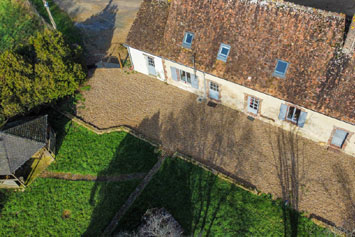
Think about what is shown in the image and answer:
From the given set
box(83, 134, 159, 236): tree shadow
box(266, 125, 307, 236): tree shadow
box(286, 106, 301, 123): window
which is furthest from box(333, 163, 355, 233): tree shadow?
box(83, 134, 159, 236): tree shadow

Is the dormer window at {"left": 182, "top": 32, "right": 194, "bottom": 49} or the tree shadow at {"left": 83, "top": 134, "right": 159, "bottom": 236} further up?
the dormer window at {"left": 182, "top": 32, "right": 194, "bottom": 49}

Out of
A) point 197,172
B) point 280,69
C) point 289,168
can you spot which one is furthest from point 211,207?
point 280,69

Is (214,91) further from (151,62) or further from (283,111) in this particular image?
(151,62)

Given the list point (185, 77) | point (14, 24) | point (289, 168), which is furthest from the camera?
point (14, 24)

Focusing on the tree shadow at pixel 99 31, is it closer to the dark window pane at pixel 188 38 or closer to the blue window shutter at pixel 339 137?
the dark window pane at pixel 188 38

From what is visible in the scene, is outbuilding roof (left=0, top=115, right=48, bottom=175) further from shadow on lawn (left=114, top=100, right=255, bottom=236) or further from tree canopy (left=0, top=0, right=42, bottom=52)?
tree canopy (left=0, top=0, right=42, bottom=52)

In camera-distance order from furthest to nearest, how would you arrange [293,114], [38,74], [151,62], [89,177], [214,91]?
[151,62] < [214,91] < [38,74] < [89,177] < [293,114]

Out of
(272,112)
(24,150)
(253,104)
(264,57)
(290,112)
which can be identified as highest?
(264,57)

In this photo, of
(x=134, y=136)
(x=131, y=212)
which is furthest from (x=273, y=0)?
(x=131, y=212)
